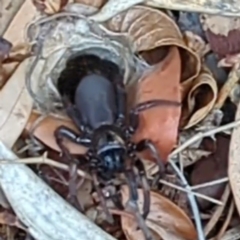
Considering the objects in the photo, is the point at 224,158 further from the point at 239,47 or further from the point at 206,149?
the point at 239,47

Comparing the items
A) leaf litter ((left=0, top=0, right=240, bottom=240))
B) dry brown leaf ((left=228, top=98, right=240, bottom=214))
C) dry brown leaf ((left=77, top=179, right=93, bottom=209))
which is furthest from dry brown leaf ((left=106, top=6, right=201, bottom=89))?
dry brown leaf ((left=77, top=179, right=93, bottom=209))

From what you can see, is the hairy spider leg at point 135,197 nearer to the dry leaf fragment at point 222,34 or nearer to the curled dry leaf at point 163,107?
the curled dry leaf at point 163,107

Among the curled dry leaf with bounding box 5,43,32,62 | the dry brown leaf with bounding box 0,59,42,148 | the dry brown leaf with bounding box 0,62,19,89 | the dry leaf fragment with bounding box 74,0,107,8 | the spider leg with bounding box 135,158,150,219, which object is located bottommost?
the spider leg with bounding box 135,158,150,219

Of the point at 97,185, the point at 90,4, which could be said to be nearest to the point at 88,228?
the point at 97,185

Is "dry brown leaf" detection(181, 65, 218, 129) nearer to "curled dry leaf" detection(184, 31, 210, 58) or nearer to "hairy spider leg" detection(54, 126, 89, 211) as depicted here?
"curled dry leaf" detection(184, 31, 210, 58)

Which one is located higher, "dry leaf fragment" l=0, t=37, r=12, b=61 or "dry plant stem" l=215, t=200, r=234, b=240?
"dry leaf fragment" l=0, t=37, r=12, b=61

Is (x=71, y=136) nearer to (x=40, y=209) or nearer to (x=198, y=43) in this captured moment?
(x=40, y=209)

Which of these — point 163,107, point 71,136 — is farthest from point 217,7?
point 71,136
